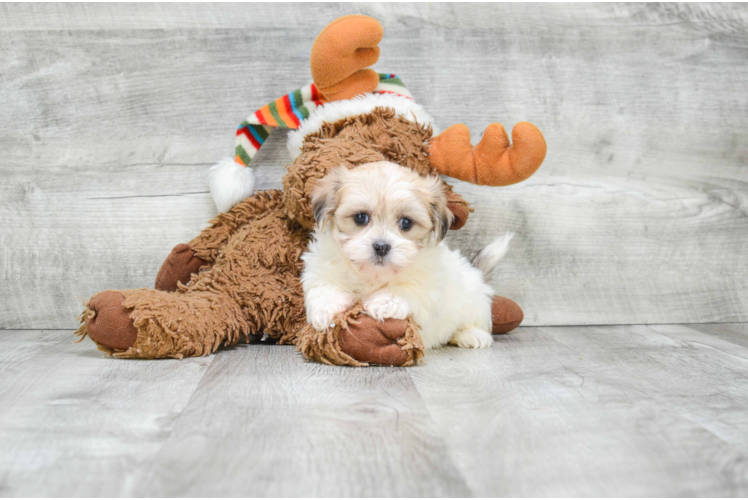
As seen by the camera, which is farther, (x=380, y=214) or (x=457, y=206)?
(x=457, y=206)

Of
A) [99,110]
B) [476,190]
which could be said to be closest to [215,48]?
[99,110]

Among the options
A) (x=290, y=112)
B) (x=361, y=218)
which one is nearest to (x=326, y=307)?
(x=361, y=218)

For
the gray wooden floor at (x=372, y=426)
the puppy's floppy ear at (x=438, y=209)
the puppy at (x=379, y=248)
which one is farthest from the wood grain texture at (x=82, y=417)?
the puppy's floppy ear at (x=438, y=209)

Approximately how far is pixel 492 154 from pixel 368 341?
25.4 inches

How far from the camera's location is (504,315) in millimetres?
2182

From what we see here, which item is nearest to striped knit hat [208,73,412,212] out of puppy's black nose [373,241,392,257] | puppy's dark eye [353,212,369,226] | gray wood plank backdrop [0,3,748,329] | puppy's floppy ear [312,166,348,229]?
gray wood plank backdrop [0,3,748,329]

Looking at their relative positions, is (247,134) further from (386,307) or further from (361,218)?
(386,307)

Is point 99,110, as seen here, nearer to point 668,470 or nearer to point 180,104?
point 180,104

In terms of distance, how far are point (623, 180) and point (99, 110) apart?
2.00 metres

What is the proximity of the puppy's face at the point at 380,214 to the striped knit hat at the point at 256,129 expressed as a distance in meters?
0.42

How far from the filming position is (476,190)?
238 centimetres

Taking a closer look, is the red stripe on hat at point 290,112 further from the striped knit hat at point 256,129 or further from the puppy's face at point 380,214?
the puppy's face at point 380,214

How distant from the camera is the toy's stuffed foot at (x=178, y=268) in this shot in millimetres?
2047

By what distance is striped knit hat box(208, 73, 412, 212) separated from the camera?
6.74ft
